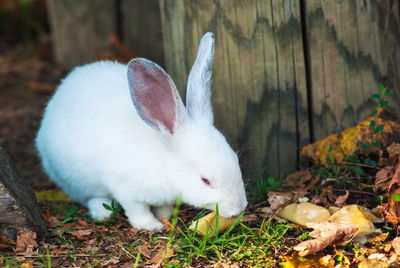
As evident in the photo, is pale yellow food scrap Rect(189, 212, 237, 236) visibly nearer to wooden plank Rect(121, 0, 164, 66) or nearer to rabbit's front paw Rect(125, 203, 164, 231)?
rabbit's front paw Rect(125, 203, 164, 231)

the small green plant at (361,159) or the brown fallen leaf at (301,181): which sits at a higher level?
the small green plant at (361,159)

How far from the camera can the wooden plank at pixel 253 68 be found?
14.5 ft

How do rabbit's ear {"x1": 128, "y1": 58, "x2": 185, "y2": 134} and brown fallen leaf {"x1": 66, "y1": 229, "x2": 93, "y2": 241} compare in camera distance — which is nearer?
rabbit's ear {"x1": 128, "y1": 58, "x2": 185, "y2": 134}

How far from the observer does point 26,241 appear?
3.74 meters

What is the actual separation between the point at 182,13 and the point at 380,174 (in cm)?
181

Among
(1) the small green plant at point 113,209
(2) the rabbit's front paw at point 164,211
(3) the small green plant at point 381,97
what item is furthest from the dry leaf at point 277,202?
(1) the small green plant at point 113,209

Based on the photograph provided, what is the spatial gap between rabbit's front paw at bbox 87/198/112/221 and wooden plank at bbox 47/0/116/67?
3107 millimetres

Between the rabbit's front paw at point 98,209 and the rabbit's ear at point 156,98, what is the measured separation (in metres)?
0.85

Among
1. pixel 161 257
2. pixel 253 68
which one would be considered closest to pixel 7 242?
pixel 161 257

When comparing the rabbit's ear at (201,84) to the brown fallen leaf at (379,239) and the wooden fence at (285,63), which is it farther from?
the brown fallen leaf at (379,239)

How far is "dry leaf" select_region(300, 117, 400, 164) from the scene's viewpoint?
448cm

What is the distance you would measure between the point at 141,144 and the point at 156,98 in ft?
1.07

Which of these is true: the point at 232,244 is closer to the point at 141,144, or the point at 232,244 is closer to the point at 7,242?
the point at 141,144

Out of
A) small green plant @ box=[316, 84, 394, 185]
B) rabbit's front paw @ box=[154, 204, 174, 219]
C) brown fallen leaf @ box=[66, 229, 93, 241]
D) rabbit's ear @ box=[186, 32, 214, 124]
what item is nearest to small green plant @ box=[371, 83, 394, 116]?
small green plant @ box=[316, 84, 394, 185]
